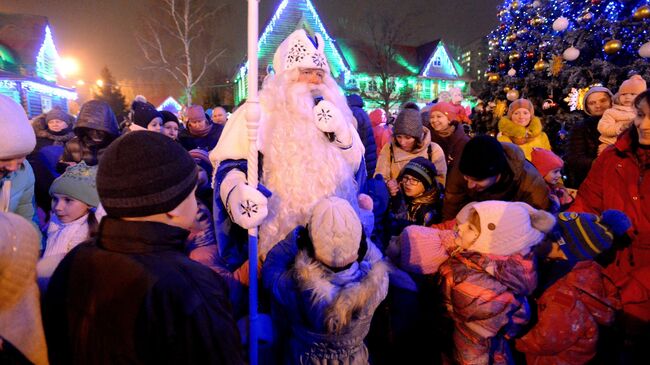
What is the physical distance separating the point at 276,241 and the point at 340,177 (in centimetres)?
62

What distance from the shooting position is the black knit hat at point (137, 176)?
3.73 ft

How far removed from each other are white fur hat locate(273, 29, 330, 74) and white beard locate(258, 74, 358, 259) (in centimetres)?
17

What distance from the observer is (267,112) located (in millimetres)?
2648

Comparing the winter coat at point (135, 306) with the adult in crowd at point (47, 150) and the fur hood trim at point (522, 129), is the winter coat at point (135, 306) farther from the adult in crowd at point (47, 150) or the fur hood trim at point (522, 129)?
the fur hood trim at point (522, 129)

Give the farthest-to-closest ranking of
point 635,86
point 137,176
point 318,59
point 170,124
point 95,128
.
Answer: point 170,124 < point 635,86 < point 95,128 < point 318,59 < point 137,176

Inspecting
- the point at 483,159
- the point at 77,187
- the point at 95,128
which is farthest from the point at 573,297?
the point at 95,128

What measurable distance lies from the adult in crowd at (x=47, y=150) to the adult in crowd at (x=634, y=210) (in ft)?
16.9

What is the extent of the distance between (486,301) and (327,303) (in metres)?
0.99

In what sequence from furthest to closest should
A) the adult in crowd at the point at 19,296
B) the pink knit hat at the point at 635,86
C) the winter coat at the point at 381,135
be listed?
1. the winter coat at the point at 381,135
2. the pink knit hat at the point at 635,86
3. the adult in crowd at the point at 19,296

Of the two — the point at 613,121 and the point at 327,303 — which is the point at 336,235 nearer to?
the point at 327,303

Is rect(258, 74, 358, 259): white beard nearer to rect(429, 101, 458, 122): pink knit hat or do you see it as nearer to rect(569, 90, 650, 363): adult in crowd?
rect(569, 90, 650, 363): adult in crowd

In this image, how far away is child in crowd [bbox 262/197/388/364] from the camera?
193cm

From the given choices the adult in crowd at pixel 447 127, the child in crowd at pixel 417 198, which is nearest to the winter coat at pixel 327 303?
the child in crowd at pixel 417 198

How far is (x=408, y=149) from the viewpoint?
14.6ft
